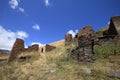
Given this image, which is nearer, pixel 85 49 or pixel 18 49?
pixel 85 49

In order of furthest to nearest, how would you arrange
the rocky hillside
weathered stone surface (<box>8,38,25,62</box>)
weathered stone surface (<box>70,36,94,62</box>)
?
weathered stone surface (<box>8,38,25,62</box>), weathered stone surface (<box>70,36,94,62</box>), the rocky hillside

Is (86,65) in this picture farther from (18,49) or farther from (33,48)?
(18,49)

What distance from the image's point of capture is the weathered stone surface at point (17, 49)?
53.2 ft

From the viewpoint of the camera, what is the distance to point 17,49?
1661cm

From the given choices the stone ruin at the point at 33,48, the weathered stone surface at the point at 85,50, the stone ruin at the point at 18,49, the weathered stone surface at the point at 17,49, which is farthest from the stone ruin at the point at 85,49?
the weathered stone surface at the point at 17,49

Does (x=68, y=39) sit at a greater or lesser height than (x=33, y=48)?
greater

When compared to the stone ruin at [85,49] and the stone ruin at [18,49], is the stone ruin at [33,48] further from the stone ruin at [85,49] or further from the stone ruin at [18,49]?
the stone ruin at [85,49]

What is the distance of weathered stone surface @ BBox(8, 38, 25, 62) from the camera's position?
1620cm

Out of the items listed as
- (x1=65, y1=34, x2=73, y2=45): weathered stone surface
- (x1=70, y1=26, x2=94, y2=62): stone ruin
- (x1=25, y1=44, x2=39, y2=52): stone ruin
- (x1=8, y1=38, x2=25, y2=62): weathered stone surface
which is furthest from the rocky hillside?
(x1=65, y1=34, x2=73, y2=45): weathered stone surface

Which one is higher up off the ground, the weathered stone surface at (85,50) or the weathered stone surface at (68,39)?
the weathered stone surface at (68,39)

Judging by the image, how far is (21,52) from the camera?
55.2ft

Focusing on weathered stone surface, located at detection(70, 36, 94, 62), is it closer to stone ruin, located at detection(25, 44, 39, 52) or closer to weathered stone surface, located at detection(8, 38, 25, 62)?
stone ruin, located at detection(25, 44, 39, 52)

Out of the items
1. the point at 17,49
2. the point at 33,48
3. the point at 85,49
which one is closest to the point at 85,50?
the point at 85,49

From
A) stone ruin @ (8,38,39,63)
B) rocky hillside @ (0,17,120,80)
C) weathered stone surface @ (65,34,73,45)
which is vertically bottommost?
rocky hillside @ (0,17,120,80)
